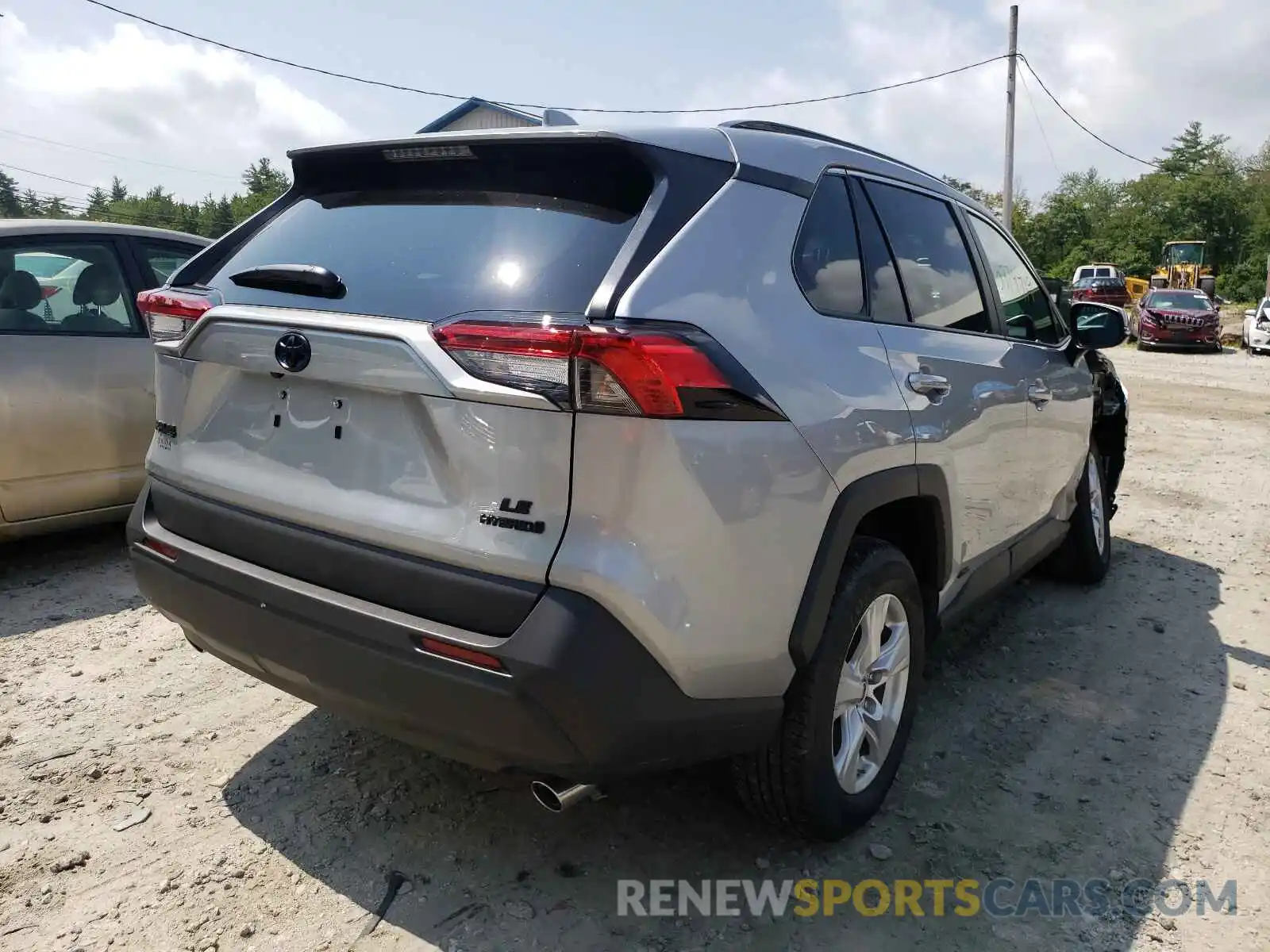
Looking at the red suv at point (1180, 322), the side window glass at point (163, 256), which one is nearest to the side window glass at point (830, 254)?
the side window glass at point (163, 256)

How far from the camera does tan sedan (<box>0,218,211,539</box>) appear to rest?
14.1ft

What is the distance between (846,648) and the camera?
2385mm

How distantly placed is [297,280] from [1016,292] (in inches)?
114

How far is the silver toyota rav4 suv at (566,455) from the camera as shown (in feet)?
6.05

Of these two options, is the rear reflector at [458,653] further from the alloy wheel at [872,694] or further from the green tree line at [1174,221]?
the green tree line at [1174,221]

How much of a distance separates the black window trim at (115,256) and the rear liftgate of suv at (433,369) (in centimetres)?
244

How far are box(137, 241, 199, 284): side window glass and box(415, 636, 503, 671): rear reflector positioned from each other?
3.79m

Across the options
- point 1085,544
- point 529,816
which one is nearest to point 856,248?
point 529,816

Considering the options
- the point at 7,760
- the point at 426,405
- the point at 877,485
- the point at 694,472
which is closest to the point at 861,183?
the point at 877,485

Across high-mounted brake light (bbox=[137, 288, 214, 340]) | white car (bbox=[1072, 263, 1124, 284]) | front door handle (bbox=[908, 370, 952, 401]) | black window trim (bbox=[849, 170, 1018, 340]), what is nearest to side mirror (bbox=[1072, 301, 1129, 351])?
black window trim (bbox=[849, 170, 1018, 340])

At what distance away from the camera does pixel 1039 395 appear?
3.70m

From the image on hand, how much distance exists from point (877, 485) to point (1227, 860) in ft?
4.82

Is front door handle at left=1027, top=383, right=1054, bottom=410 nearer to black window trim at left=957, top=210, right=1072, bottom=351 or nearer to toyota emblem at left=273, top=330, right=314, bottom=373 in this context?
black window trim at left=957, top=210, right=1072, bottom=351

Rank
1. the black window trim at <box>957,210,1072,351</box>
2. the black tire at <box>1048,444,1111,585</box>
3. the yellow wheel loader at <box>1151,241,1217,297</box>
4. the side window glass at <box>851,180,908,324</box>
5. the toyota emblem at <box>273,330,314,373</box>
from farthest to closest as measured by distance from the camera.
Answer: the yellow wheel loader at <box>1151,241,1217,297</box>
the black tire at <box>1048,444,1111,585</box>
the black window trim at <box>957,210,1072,351</box>
the side window glass at <box>851,180,908,324</box>
the toyota emblem at <box>273,330,314,373</box>
